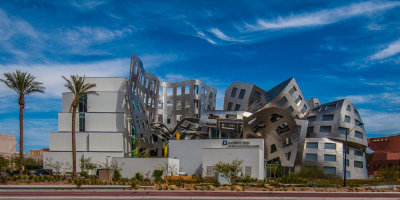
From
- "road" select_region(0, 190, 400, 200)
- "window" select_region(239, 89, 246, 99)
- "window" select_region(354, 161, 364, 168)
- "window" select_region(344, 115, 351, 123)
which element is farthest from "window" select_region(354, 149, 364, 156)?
"road" select_region(0, 190, 400, 200)

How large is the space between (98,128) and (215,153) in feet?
73.9

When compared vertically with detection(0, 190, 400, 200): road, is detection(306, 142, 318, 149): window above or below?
above

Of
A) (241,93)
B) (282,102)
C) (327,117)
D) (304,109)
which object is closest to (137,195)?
(282,102)

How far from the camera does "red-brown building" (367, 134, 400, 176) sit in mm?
103188

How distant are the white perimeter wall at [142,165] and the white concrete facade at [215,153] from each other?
4.50 meters

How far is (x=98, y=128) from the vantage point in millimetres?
70500

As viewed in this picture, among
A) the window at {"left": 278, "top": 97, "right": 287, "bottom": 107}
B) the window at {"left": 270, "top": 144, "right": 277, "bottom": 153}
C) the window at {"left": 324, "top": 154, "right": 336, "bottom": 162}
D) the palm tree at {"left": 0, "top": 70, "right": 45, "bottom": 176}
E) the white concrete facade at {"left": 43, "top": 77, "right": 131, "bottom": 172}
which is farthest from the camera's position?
the window at {"left": 278, "top": 97, "right": 287, "bottom": 107}

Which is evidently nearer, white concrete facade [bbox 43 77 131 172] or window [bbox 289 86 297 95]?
white concrete facade [bbox 43 77 131 172]

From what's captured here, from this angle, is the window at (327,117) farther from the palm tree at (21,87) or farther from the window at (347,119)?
the palm tree at (21,87)

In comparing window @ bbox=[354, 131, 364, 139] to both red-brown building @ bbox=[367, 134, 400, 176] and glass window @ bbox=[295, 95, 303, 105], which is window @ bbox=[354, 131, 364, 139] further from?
red-brown building @ bbox=[367, 134, 400, 176]

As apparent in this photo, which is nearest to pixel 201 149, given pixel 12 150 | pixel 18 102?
pixel 18 102

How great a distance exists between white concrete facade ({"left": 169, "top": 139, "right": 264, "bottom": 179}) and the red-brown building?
50.4 m

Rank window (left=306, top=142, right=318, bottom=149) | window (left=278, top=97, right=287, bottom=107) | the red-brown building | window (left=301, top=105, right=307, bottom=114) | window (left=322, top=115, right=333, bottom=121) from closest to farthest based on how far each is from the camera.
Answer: window (left=306, top=142, right=318, bottom=149), window (left=322, top=115, right=333, bottom=121), window (left=278, top=97, right=287, bottom=107), window (left=301, top=105, right=307, bottom=114), the red-brown building

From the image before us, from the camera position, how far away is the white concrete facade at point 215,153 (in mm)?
58344
